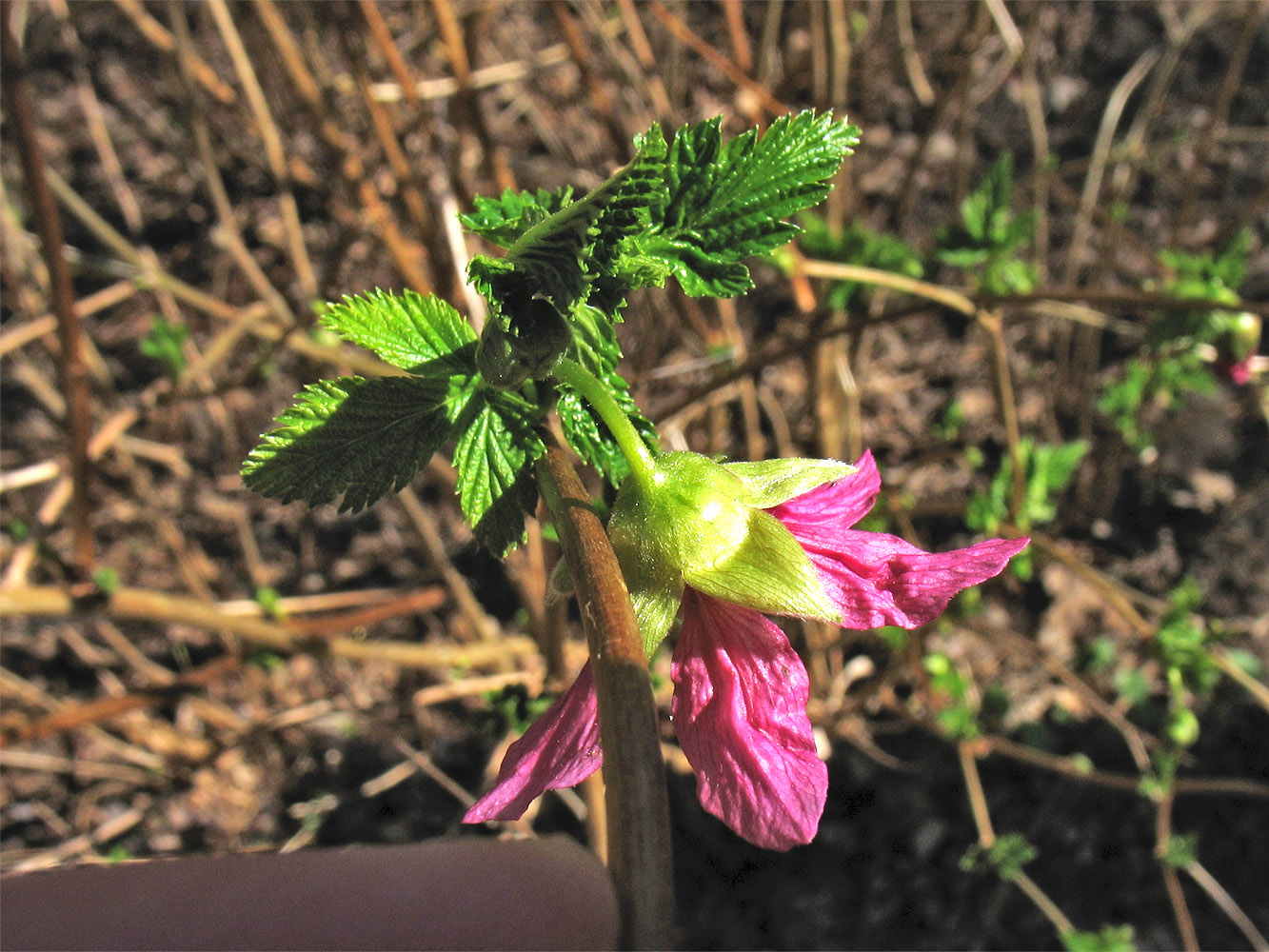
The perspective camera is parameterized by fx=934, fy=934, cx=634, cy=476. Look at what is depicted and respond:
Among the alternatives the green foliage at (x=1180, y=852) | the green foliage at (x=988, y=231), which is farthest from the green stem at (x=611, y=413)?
the green foliage at (x=1180, y=852)

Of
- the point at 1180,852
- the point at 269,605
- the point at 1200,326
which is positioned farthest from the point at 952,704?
the point at 269,605

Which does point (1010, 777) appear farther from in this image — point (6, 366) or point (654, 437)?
point (6, 366)

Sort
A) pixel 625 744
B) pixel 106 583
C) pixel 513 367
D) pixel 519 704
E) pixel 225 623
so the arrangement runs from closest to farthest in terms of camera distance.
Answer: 1. pixel 625 744
2. pixel 513 367
3. pixel 519 704
4. pixel 106 583
5. pixel 225 623

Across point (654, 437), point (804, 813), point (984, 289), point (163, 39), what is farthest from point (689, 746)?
point (163, 39)

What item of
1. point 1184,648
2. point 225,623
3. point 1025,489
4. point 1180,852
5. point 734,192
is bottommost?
point 1180,852

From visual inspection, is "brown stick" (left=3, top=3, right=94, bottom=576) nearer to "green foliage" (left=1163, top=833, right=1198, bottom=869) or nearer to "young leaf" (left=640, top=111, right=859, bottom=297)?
"young leaf" (left=640, top=111, right=859, bottom=297)

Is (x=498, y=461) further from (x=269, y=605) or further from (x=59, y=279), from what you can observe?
(x=269, y=605)
